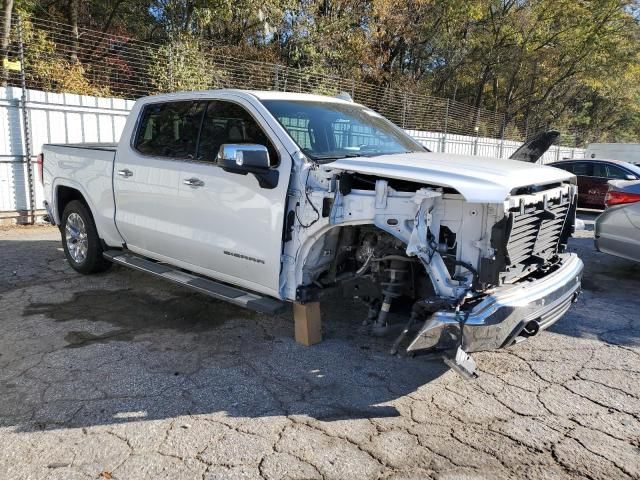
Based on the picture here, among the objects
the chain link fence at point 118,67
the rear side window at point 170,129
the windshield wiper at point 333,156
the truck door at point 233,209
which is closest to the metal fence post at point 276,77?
the chain link fence at point 118,67

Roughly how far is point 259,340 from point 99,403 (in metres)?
1.42

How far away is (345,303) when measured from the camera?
534 centimetres

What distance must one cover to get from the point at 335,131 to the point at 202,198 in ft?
4.17

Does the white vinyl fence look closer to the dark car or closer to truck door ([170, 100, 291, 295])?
truck door ([170, 100, 291, 295])

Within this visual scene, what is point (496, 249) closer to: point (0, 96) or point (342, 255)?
point (342, 255)

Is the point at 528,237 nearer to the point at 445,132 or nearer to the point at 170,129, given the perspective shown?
the point at 170,129

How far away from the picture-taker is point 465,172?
130 inches

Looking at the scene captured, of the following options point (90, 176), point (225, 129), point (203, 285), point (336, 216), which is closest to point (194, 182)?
point (225, 129)

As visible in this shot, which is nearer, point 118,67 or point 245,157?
point 245,157

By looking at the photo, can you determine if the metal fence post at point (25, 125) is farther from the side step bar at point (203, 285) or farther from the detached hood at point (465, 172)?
the detached hood at point (465, 172)

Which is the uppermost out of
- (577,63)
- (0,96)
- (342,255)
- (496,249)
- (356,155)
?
(577,63)

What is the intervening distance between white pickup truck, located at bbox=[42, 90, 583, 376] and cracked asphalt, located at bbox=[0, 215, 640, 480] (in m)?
0.44

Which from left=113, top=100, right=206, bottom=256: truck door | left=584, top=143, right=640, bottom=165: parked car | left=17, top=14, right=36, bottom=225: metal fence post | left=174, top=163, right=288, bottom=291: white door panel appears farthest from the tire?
left=584, top=143, right=640, bottom=165: parked car

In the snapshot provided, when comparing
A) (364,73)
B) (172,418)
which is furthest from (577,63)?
(172,418)
